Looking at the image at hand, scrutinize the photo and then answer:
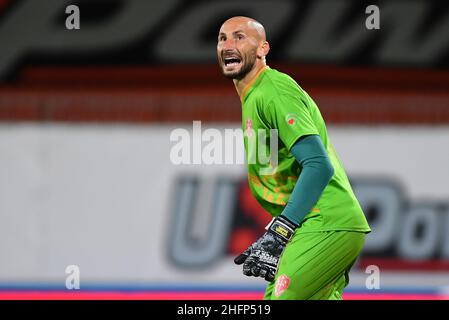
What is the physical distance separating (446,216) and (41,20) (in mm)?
3259

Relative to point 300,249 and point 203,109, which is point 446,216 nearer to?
point 203,109

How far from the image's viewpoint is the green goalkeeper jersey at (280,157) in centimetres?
290

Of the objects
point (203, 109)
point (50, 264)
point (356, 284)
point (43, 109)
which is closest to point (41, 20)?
point (43, 109)

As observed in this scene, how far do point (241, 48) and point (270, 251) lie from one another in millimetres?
731

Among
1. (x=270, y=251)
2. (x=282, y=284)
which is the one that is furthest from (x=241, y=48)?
(x=282, y=284)

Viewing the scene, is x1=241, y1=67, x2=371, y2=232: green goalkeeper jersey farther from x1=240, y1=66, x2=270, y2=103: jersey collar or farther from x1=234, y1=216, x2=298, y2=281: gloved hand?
x1=234, y1=216, x2=298, y2=281: gloved hand

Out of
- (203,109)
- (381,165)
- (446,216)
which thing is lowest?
(446,216)

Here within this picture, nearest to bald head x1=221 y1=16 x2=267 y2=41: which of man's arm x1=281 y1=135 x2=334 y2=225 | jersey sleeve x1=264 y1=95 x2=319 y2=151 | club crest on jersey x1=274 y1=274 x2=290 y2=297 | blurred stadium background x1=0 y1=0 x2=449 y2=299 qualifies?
jersey sleeve x1=264 y1=95 x2=319 y2=151

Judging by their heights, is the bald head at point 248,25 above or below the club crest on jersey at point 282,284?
above

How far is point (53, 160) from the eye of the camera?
6.26 meters

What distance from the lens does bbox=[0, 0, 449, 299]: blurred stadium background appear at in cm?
621
